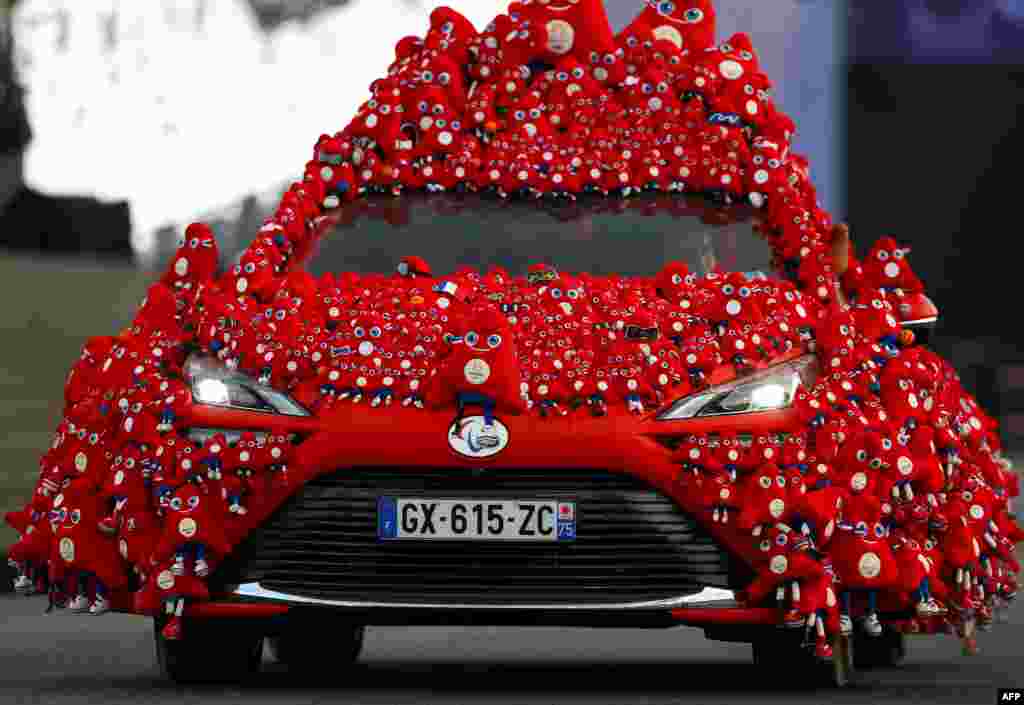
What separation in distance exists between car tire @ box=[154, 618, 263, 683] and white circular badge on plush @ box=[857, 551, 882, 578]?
6.06 feet

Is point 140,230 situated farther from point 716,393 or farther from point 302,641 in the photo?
point 716,393

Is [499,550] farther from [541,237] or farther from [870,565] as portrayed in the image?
[541,237]

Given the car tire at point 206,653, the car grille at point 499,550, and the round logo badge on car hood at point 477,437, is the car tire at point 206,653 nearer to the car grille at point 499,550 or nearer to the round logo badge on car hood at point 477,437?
the car grille at point 499,550

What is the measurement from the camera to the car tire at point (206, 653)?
775cm

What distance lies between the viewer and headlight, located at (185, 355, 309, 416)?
7.36 metres

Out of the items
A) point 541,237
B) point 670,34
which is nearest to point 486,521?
point 541,237

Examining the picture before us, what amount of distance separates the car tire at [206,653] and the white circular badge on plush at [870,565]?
1847mm

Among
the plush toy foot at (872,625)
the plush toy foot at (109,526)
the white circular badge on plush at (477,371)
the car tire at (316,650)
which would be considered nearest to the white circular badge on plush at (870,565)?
the plush toy foot at (872,625)

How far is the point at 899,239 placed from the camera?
24.6m

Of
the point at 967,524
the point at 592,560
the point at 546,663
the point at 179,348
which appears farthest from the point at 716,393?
the point at 546,663

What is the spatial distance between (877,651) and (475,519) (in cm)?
262

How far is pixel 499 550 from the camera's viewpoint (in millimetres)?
7223

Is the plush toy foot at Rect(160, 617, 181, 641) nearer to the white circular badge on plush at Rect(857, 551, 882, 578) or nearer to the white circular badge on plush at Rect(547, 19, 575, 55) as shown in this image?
the white circular badge on plush at Rect(857, 551, 882, 578)

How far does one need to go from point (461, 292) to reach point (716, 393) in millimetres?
888
